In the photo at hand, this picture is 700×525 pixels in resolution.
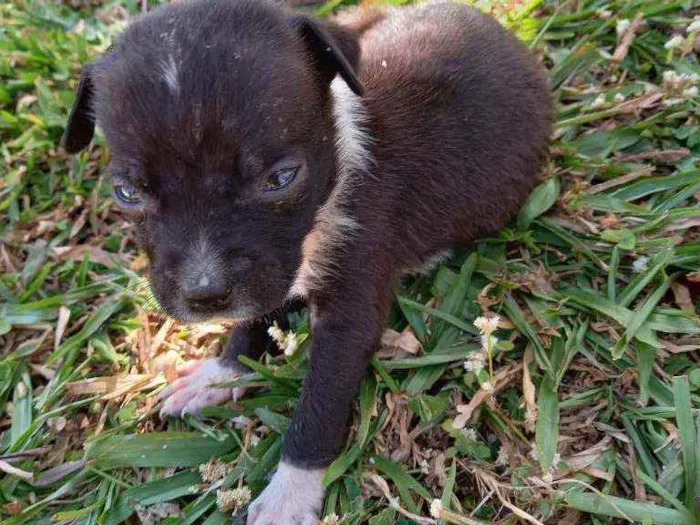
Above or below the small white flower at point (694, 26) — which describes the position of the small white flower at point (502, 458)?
below

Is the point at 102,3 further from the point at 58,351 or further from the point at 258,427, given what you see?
the point at 258,427

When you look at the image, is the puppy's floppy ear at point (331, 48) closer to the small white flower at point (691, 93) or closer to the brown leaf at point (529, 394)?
the brown leaf at point (529, 394)

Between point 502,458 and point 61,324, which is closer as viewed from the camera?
point 502,458

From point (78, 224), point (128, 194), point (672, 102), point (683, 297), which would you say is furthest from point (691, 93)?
point (78, 224)

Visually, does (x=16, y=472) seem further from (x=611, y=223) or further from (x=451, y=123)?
(x=611, y=223)

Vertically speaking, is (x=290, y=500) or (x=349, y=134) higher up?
(x=349, y=134)

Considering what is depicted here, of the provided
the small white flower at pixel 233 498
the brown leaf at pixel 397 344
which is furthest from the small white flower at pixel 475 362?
the small white flower at pixel 233 498

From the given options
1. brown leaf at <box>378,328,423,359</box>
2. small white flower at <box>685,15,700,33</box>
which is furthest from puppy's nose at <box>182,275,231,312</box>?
small white flower at <box>685,15,700,33</box>
